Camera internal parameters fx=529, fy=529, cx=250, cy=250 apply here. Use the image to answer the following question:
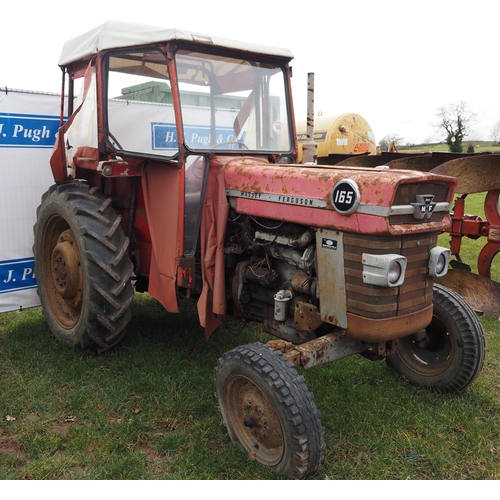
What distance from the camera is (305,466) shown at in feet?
8.79

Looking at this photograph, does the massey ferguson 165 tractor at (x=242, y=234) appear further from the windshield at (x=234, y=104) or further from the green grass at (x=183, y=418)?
the green grass at (x=183, y=418)

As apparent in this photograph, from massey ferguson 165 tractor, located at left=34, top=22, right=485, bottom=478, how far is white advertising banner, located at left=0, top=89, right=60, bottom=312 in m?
0.35

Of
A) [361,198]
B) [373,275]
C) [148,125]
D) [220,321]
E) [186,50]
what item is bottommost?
[220,321]

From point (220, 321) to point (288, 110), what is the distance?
5.87ft

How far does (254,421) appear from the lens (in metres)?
2.92

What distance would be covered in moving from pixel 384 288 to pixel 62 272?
2.67m

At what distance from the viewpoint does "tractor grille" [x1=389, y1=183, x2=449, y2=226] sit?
2.82m

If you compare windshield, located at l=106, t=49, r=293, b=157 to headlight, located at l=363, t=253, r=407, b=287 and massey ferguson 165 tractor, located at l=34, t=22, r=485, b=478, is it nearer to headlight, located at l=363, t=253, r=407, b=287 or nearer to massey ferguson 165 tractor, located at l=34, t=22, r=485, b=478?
massey ferguson 165 tractor, located at l=34, t=22, r=485, b=478

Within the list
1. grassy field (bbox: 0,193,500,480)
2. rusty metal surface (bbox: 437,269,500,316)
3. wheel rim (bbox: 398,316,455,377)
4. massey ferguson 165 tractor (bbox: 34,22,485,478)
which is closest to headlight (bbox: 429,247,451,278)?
massey ferguson 165 tractor (bbox: 34,22,485,478)

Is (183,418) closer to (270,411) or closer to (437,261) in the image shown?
(270,411)

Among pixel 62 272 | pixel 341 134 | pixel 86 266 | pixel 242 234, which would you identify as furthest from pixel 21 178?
pixel 341 134

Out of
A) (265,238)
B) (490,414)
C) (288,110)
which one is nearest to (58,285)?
(265,238)

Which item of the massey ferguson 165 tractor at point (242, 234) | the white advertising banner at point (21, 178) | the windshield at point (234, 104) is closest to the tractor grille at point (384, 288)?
the massey ferguson 165 tractor at point (242, 234)

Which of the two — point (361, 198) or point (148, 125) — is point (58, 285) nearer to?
point (148, 125)
